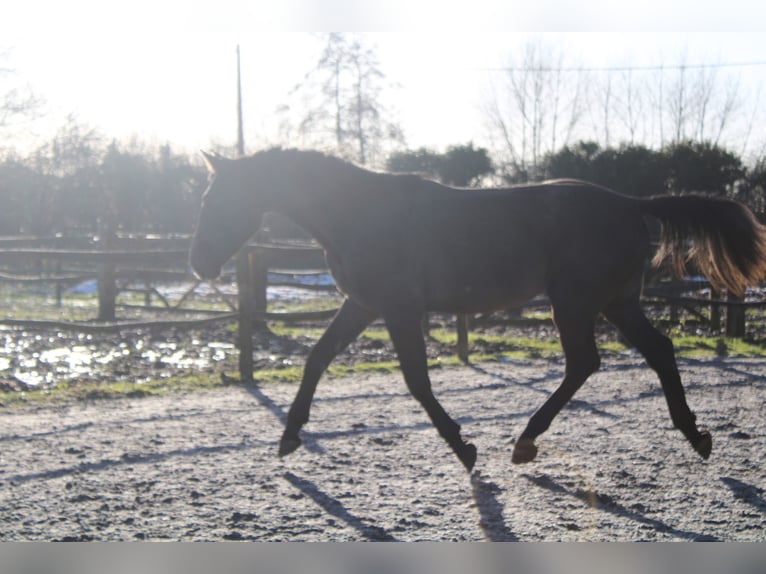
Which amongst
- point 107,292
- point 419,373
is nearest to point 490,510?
point 419,373

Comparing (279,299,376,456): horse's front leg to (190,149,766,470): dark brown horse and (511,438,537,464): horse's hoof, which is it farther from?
(511,438,537,464): horse's hoof

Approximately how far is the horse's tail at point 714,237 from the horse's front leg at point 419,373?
139cm

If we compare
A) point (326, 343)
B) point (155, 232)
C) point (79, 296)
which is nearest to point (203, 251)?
point (326, 343)

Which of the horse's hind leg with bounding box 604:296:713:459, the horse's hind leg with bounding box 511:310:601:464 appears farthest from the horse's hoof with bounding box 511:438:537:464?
the horse's hind leg with bounding box 604:296:713:459

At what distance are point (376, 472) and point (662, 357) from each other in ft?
5.42

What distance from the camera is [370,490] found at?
400cm

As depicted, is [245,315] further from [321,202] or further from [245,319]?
[321,202]

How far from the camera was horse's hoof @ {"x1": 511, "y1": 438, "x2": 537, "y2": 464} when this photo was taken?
3.83 metres

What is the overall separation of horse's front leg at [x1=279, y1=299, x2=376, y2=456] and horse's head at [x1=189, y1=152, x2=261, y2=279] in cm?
65

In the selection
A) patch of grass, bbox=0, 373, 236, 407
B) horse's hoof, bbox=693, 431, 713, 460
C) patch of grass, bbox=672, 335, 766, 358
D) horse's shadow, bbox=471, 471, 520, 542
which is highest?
horse's hoof, bbox=693, 431, 713, 460

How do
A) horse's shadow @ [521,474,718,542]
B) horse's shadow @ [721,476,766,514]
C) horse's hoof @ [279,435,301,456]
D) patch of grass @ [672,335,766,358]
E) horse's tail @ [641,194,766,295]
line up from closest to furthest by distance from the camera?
horse's shadow @ [521,474,718,542], horse's shadow @ [721,476,766,514], horse's hoof @ [279,435,301,456], horse's tail @ [641,194,766,295], patch of grass @ [672,335,766,358]

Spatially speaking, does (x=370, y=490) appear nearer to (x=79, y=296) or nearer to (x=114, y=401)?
(x=114, y=401)

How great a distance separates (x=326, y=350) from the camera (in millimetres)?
4059

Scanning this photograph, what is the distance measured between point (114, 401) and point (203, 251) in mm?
3812
